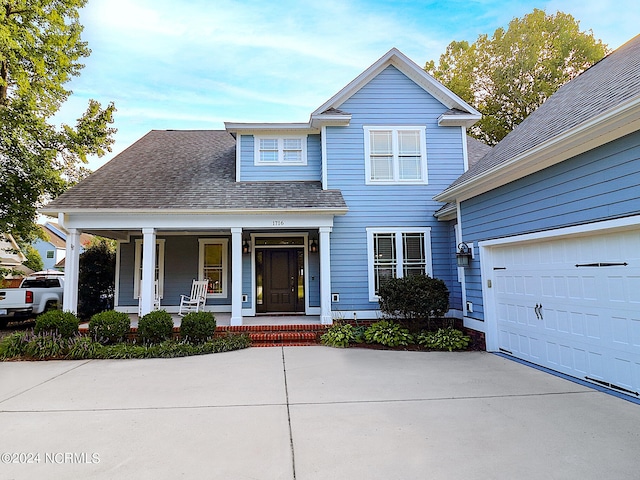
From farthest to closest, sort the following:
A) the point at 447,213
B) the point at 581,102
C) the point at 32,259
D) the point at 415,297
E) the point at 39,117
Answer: the point at 32,259, the point at 39,117, the point at 447,213, the point at 415,297, the point at 581,102

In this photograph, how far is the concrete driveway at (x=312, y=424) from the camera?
9.41 ft

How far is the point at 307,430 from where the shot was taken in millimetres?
3541

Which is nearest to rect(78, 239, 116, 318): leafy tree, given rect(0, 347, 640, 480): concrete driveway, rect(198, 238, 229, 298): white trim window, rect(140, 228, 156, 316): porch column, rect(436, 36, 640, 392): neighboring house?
rect(198, 238, 229, 298): white trim window

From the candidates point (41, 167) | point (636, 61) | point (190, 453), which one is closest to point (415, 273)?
point (636, 61)

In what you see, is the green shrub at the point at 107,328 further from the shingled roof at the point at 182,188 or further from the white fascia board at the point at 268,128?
the white fascia board at the point at 268,128

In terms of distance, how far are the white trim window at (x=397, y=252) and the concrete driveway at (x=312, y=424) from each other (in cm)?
321

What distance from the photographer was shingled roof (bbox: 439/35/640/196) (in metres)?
4.66

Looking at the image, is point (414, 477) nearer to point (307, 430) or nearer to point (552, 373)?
point (307, 430)

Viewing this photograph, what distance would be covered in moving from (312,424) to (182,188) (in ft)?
22.9

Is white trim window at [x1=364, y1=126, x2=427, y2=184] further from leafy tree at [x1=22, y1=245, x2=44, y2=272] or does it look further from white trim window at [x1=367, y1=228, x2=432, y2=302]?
leafy tree at [x1=22, y1=245, x2=44, y2=272]

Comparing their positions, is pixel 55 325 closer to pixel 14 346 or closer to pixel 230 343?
pixel 14 346

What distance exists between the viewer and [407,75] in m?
9.41

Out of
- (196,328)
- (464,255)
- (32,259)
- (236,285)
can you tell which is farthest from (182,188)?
(32,259)

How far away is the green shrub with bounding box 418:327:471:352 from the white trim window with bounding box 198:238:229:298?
5.84m
